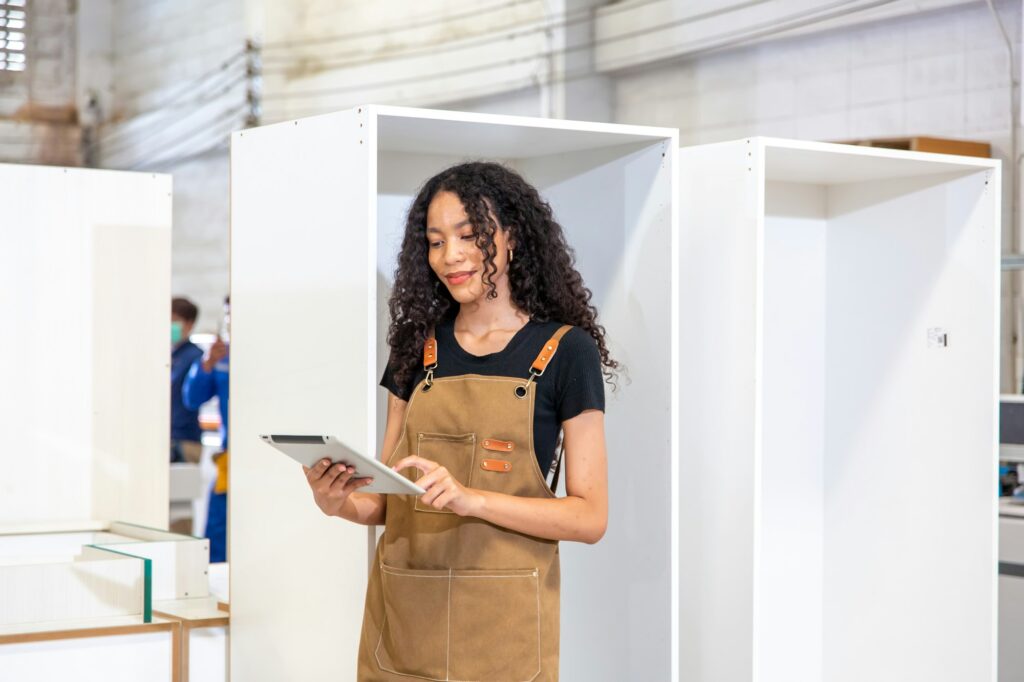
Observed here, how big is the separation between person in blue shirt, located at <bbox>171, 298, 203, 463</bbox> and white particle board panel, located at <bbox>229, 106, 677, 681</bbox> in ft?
9.93

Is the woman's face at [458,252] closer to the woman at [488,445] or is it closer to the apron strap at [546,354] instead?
the woman at [488,445]

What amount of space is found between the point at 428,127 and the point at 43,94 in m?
7.78

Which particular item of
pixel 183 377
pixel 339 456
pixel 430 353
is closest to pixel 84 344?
pixel 430 353

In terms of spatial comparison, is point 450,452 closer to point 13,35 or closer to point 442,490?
point 442,490

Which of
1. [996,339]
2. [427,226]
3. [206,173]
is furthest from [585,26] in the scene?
[427,226]

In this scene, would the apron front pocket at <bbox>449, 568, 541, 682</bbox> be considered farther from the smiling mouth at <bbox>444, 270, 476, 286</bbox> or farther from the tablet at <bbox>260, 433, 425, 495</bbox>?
the smiling mouth at <bbox>444, 270, 476, 286</bbox>

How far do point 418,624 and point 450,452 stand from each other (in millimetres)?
257

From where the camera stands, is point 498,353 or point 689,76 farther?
point 689,76

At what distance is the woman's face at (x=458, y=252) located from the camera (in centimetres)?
179

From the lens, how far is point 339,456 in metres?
1.53

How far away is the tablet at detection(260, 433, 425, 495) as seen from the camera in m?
1.48

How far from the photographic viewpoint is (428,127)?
7.25 feet

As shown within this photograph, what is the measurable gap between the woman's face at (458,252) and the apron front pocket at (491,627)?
0.42 meters

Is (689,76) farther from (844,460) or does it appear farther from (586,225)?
(586,225)
